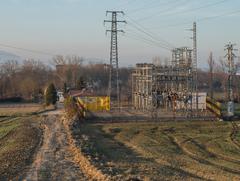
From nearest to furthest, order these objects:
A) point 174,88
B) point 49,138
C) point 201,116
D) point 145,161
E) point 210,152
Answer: point 145,161 → point 210,152 → point 49,138 → point 201,116 → point 174,88

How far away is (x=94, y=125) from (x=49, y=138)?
11.5 meters

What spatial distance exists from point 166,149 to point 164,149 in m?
0.13

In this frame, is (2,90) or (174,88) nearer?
(174,88)

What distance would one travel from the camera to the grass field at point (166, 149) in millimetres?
17688

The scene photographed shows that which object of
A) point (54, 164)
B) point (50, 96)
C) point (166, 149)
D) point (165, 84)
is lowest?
point (166, 149)

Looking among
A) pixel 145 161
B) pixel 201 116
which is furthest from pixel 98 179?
pixel 201 116

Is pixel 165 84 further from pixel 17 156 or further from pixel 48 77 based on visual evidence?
pixel 48 77

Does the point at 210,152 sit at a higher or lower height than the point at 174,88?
lower

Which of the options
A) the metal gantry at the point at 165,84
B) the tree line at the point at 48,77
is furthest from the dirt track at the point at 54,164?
the tree line at the point at 48,77


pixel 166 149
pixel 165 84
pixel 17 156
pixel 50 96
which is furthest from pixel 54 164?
pixel 50 96

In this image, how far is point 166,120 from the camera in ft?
144

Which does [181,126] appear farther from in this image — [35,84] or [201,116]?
[35,84]

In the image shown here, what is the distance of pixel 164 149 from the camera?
26.6 meters

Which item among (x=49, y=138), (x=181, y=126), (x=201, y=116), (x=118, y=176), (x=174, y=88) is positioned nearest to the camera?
(x=118, y=176)
